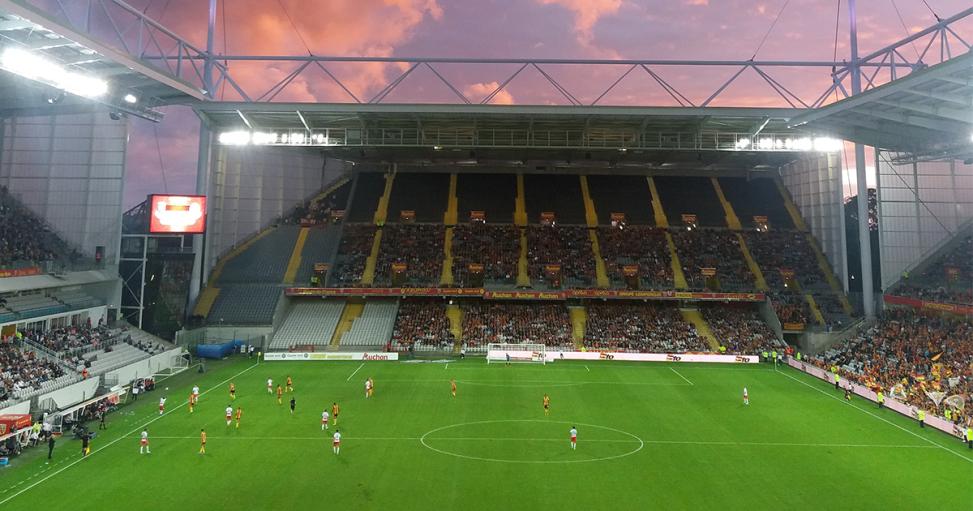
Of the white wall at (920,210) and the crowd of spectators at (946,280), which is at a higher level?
the white wall at (920,210)

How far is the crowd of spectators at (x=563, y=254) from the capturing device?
2042 inches

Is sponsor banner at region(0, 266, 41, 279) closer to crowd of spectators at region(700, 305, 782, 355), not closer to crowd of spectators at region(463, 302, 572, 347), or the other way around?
crowd of spectators at region(463, 302, 572, 347)

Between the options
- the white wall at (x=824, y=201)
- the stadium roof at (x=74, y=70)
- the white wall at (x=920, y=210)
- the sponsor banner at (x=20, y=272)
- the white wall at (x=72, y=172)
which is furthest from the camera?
the white wall at (x=824, y=201)

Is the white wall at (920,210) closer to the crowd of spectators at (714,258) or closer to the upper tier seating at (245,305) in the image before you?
the crowd of spectators at (714,258)

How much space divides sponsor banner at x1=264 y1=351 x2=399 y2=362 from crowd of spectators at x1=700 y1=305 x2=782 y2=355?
28457mm

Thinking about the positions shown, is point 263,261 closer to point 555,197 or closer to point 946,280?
point 555,197

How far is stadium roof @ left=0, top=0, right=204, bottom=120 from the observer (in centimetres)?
2412

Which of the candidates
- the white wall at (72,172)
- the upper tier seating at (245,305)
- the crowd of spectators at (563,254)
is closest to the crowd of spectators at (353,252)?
the upper tier seating at (245,305)

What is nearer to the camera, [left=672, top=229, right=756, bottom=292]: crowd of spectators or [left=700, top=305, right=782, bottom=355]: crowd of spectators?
[left=700, top=305, right=782, bottom=355]: crowd of spectators

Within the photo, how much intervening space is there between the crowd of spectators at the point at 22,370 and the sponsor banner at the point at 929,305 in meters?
57.6

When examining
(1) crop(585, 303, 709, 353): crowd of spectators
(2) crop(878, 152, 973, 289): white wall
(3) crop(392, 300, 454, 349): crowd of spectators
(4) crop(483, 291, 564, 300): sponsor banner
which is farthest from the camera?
(4) crop(483, 291, 564, 300): sponsor banner

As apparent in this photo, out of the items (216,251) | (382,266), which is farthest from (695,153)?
(216,251)

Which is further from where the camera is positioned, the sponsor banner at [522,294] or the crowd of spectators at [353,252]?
the crowd of spectators at [353,252]

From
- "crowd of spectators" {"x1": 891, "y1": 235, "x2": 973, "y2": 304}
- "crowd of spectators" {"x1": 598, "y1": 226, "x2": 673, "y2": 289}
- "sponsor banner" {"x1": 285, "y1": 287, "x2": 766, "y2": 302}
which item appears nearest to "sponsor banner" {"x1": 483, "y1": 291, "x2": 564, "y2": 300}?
"sponsor banner" {"x1": 285, "y1": 287, "x2": 766, "y2": 302}
